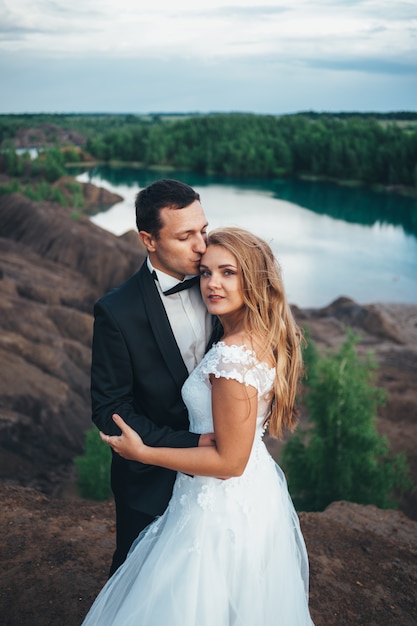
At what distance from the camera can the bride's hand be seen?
8.63 feet

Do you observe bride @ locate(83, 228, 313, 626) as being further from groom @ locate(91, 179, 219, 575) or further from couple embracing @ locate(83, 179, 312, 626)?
groom @ locate(91, 179, 219, 575)

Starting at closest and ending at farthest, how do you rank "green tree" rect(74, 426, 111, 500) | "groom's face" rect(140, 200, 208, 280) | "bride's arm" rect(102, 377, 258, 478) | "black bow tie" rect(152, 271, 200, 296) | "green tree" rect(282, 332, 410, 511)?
"bride's arm" rect(102, 377, 258, 478)
"groom's face" rect(140, 200, 208, 280)
"black bow tie" rect(152, 271, 200, 296)
"green tree" rect(74, 426, 111, 500)
"green tree" rect(282, 332, 410, 511)

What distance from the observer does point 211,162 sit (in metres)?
77.6

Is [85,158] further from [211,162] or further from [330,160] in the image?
[330,160]

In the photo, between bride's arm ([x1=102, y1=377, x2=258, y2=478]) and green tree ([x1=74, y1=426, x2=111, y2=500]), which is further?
green tree ([x1=74, y1=426, x2=111, y2=500])

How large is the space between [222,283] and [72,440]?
11.7 metres

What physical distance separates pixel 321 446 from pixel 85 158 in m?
82.5

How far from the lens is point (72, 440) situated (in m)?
13.5

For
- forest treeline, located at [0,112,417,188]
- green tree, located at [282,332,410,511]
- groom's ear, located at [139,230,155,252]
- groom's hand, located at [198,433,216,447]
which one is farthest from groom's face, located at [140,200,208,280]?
forest treeline, located at [0,112,417,188]

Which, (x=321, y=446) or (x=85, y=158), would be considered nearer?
(x=321, y=446)

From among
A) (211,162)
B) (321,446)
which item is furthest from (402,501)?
(211,162)

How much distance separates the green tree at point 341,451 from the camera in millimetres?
10812

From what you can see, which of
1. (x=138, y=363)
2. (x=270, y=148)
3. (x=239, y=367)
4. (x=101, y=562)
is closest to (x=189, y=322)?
(x=138, y=363)

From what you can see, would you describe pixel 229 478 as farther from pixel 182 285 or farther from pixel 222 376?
pixel 182 285
